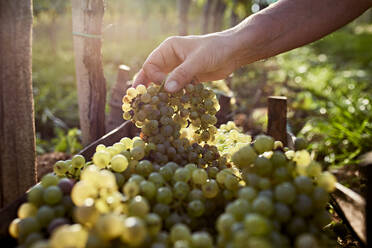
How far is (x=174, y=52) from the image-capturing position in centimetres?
195

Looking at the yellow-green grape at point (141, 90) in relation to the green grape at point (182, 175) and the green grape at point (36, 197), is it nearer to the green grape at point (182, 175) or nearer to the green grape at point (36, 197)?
the green grape at point (182, 175)

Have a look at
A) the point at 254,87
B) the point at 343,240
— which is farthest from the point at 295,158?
the point at 254,87

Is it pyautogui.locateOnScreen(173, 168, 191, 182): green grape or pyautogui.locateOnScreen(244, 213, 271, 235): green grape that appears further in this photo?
pyautogui.locateOnScreen(173, 168, 191, 182): green grape

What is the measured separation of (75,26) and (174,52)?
76 cm

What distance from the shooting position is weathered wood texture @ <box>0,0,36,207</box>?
146 cm

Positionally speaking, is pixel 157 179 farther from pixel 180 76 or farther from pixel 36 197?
pixel 180 76

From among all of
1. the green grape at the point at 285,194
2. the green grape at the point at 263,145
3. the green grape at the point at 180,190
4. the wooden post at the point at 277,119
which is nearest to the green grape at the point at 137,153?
the green grape at the point at 180,190

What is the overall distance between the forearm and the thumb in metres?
0.38

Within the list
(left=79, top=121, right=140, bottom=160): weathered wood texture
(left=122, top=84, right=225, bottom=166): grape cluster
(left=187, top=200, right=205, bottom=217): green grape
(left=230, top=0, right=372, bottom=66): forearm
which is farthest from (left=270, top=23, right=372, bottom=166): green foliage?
(left=187, top=200, right=205, bottom=217): green grape

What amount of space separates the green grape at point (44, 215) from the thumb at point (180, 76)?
74 centimetres

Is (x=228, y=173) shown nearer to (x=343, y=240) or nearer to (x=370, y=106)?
(x=343, y=240)

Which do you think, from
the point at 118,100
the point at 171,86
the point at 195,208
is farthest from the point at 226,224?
the point at 118,100

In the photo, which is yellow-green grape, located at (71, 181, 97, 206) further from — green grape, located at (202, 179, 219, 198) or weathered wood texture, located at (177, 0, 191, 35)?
weathered wood texture, located at (177, 0, 191, 35)

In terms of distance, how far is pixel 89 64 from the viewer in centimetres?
221
